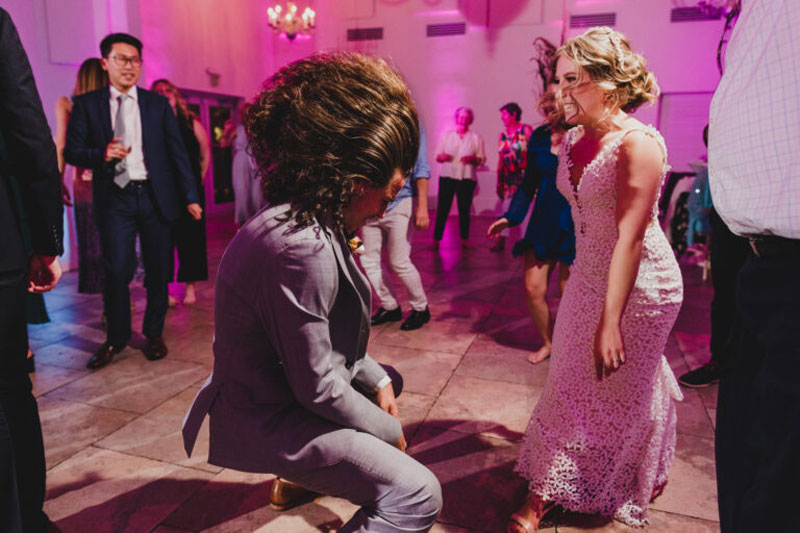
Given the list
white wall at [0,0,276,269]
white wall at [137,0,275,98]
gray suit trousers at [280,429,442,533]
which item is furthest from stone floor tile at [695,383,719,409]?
white wall at [137,0,275,98]

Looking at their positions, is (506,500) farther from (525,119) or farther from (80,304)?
(525,119)

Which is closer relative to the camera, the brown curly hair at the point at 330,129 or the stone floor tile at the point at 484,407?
the brown curly hair at the point at 330,129

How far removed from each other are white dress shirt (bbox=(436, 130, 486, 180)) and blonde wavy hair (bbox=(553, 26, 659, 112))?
19.0ft

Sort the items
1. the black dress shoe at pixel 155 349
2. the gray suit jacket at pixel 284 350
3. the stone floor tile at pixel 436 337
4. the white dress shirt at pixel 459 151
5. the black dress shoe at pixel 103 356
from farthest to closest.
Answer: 1. the white dress shirt at pixel 459 151
2. the stone floor tile at pixel 436 337
3. the black dress shoe at pixel 155 349
4. the black dress shoe at pixel 103 356
5. the gray suit jacket at pixel 284 350

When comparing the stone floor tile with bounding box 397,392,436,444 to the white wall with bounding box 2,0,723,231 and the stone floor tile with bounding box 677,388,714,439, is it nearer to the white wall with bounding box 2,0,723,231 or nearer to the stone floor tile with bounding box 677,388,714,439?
the stone floor tile with bounding box 677,388,714,439

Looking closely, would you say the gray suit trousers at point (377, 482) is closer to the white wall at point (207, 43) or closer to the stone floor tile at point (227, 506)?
the stone floor tile at point (227, 506)

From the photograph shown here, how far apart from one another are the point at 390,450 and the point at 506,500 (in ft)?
3.10

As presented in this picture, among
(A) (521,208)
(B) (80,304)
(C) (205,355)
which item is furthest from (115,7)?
(A) (521,208)

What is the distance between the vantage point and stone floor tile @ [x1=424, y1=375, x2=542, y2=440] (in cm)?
263

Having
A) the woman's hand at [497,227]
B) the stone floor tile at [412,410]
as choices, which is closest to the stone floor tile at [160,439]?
the stone floor tile at [412,410]

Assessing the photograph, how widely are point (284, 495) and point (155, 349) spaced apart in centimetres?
187

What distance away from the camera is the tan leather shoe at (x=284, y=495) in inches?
78.2

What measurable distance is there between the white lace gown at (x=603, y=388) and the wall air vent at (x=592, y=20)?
9791mm

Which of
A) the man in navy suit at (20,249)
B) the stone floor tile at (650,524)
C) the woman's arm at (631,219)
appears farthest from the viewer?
the stone floor tile at (650,524)
